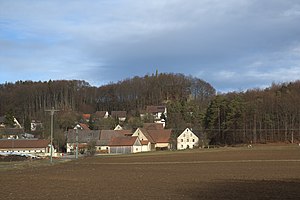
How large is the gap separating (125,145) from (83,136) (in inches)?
678

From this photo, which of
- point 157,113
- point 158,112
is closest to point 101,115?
point 157,113

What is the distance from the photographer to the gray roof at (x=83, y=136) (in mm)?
117062

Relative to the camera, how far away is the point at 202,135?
389 ft

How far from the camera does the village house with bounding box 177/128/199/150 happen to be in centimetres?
11894

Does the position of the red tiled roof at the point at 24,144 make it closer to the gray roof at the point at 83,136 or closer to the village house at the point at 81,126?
the gray roof at the point at 83,136

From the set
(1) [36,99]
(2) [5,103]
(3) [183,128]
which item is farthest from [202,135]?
(2) [5,103]

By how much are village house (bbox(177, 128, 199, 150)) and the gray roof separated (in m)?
23.1

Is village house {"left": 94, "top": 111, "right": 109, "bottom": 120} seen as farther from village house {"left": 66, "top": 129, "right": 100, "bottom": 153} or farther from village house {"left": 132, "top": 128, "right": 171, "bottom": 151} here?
village house {"left": 132, "top": 128, "right": 171, "bottom": 151}

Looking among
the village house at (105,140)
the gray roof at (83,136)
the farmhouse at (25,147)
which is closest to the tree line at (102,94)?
the gray roof at (83,136)

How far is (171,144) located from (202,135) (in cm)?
942

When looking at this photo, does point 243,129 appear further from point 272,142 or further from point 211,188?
point 211,188

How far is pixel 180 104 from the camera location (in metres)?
140

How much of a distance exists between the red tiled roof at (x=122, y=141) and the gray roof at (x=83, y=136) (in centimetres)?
639

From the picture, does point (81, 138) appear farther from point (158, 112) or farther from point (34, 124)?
point (158, 112)
